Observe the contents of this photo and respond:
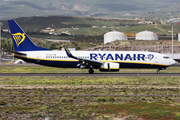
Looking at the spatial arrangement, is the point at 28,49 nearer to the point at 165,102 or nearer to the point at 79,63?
the point at 79,63

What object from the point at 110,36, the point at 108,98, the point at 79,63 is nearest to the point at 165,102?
the point at 108,98

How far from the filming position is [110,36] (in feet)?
614

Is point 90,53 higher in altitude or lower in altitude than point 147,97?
higher

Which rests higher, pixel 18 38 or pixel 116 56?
pixel 18 38

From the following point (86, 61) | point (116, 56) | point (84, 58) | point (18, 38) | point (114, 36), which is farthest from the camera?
point (114, 36)

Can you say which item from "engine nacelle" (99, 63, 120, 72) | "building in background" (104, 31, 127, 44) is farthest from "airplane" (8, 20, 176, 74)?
"building in background" (104, 31, 127, 44)

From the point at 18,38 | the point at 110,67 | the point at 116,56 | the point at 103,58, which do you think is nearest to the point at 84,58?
the point at 103,58

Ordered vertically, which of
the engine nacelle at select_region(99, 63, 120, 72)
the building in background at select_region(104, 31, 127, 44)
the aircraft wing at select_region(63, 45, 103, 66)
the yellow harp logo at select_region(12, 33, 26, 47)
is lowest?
the engine nacelle at select_region(99, 63, 120, 72)

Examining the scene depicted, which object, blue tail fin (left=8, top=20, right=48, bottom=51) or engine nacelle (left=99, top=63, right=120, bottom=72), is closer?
engine nacelle (left=99, top=63, right=120, bottom=72)

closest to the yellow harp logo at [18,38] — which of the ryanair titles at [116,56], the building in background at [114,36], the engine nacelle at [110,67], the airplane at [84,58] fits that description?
the airplane at [84,58]

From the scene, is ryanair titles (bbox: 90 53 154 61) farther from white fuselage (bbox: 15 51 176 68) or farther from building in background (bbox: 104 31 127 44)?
building in background (bbox: 104 31 127 44)

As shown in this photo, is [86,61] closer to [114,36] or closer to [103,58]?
[103,58]

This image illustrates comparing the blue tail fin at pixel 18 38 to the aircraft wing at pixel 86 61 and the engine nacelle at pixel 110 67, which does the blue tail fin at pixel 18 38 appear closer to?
the aircraft wing at pixel 86 61

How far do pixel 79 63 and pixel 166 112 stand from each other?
33038 mm
